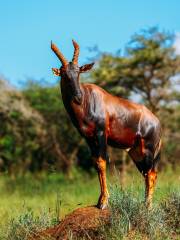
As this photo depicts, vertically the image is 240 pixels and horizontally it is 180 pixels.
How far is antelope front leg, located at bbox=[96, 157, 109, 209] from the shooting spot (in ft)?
26.7

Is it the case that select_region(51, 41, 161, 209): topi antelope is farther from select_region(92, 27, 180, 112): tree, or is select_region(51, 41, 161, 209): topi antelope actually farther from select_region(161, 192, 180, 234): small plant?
select_region(92, 27, 180, 112): tree

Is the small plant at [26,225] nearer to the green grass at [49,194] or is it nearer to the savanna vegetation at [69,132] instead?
the green grass at [49,194]

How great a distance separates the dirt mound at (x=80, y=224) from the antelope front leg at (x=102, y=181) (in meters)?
0.09

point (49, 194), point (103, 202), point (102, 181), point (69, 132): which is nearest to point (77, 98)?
point (102, 181)

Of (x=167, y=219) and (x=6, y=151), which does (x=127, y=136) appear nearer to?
(x=167, y=219)

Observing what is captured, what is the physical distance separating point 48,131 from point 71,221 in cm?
2242

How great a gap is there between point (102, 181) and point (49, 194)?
1438 cm

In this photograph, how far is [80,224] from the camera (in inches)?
320

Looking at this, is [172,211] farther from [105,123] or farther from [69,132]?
[69,132]

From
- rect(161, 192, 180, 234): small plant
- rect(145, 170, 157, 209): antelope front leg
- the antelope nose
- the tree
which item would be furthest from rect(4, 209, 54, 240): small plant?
the tree

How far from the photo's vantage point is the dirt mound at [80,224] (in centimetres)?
801

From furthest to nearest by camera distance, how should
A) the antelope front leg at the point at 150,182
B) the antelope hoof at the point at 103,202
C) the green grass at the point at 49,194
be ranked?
1. the green grass at the point at 49,194
2. the antelope front leg at the point at 150,182
3. the antelope hoof at the point at 103,202

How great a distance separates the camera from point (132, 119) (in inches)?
338

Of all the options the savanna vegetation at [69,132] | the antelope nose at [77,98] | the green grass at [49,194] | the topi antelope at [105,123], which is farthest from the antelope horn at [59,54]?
the savanna vegetation at [69,132]
